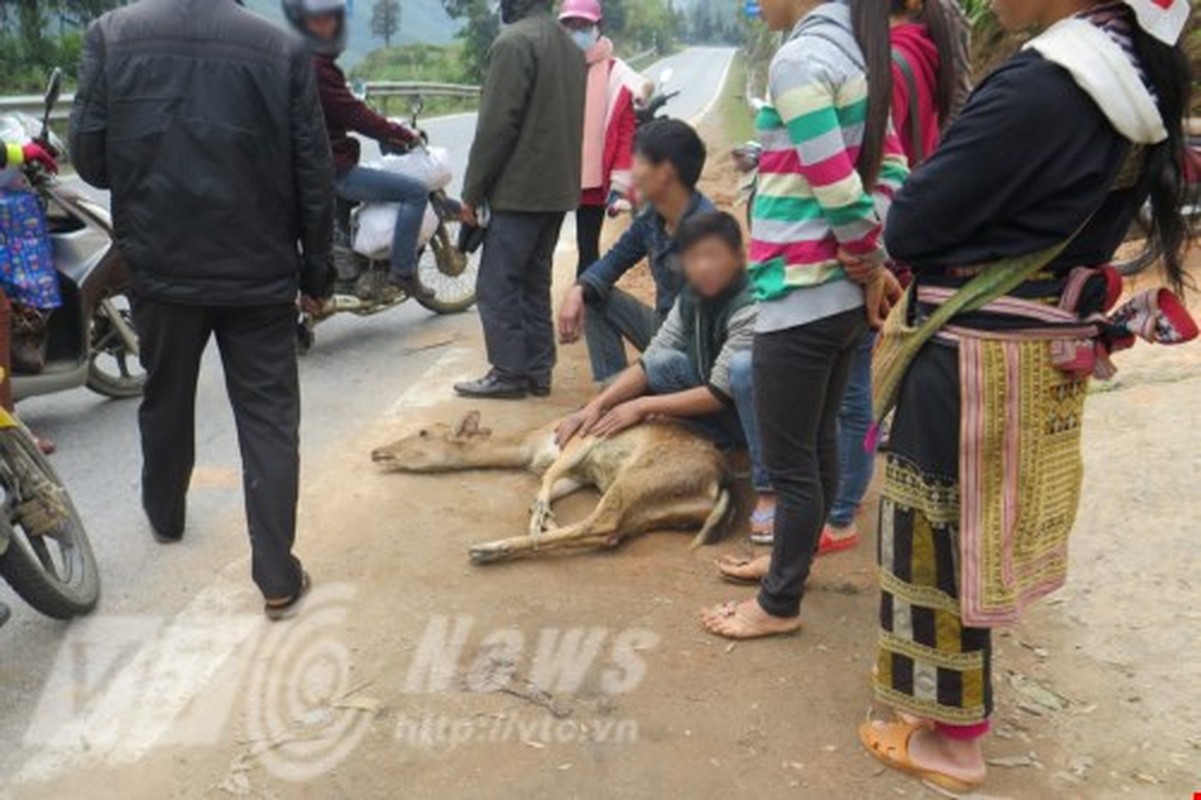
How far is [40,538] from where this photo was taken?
10.7ft

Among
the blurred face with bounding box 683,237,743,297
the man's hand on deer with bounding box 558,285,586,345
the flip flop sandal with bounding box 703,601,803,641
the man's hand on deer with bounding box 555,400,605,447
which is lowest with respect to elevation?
the flip flop sandal with bounding box 703,601,803,641

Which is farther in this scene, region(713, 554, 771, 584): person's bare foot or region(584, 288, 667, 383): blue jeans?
region(584, 288, 667, 383): blue jeans

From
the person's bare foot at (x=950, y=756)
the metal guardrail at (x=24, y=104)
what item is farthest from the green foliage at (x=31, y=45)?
the person's bare foot at (x=950, y=756)

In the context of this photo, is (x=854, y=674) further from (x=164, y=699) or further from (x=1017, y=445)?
(x=164, y=699)

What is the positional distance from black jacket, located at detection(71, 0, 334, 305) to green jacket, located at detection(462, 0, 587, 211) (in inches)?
78.2

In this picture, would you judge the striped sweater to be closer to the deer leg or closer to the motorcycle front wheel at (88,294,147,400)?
the deer leg

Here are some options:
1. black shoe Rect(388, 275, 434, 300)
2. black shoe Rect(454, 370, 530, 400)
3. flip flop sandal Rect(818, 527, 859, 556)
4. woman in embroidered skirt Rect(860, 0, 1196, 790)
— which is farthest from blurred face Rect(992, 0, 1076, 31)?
black shoe Rect(388, 275, 434, 300)

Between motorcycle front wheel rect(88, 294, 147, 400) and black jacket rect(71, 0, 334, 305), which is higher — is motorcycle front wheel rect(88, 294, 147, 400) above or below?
below

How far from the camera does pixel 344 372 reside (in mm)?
5777

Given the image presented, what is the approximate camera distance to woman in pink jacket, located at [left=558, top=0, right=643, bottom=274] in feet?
18.8

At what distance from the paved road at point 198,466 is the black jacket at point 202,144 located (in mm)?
1010

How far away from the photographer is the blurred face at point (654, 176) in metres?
4.12

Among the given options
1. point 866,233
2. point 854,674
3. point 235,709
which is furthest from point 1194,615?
point 235,709

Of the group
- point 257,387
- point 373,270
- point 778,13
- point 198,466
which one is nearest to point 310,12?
point 257,387
